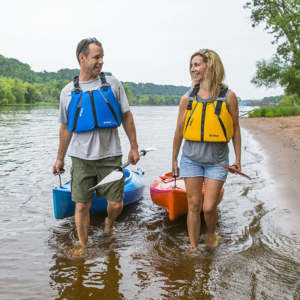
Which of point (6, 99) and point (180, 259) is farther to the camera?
point (6, 99)

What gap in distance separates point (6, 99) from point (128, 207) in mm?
93989

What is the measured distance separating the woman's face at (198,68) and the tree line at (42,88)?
93.7 m

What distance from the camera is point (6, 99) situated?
92.1 metres

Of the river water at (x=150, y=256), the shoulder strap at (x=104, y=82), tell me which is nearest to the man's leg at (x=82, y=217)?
the river water at (x=150, y=256)

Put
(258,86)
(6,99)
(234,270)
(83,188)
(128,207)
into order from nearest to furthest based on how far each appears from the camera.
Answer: (234,270) < (83,188) < (128,207) < (258,86) < (6,99)

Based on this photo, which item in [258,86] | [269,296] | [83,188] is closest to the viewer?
[269,296]

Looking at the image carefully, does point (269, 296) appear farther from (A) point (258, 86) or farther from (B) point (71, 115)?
(A) point (258, 86)

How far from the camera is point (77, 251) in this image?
3949 mm

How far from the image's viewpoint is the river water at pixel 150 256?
3176mm

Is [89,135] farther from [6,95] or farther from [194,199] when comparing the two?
[6,95]

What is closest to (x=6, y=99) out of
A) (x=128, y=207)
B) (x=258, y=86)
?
(x=258, y=86)

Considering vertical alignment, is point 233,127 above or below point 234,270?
above

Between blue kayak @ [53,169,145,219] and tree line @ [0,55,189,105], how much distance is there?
3597 inches

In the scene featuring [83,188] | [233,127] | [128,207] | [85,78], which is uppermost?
[85,78]
